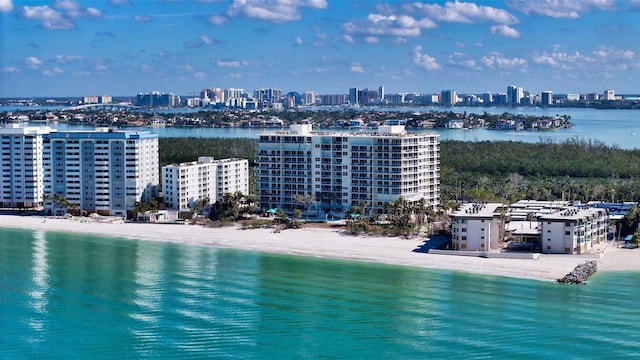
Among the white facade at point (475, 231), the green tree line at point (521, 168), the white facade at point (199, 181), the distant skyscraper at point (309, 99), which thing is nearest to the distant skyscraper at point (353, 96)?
the distant skyscraper at point (309, 99)

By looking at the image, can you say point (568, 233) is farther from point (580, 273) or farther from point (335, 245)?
point (335, 245)

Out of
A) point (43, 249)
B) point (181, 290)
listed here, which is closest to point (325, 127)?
point (43, 249)

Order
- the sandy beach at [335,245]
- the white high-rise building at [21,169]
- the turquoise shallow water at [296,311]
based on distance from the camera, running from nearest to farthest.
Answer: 1. the turquoise shallow water at [296,311]
2. the sandy beach at [335,245]
3. the white high-rise building at [21,169]

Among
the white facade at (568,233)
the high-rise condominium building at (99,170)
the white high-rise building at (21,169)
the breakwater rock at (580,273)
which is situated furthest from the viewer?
the white high-rise building at (21,169)

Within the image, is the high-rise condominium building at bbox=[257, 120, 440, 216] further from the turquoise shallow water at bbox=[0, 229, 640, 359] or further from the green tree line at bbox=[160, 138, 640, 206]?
the turquoise shallow water at bbox=[0, 229, 640, 359]

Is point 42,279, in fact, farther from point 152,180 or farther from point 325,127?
point 325,127

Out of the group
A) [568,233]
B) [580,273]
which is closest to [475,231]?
[568,233]

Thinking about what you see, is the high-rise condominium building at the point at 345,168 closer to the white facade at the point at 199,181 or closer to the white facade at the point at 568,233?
the white facade at the point at 199,181
